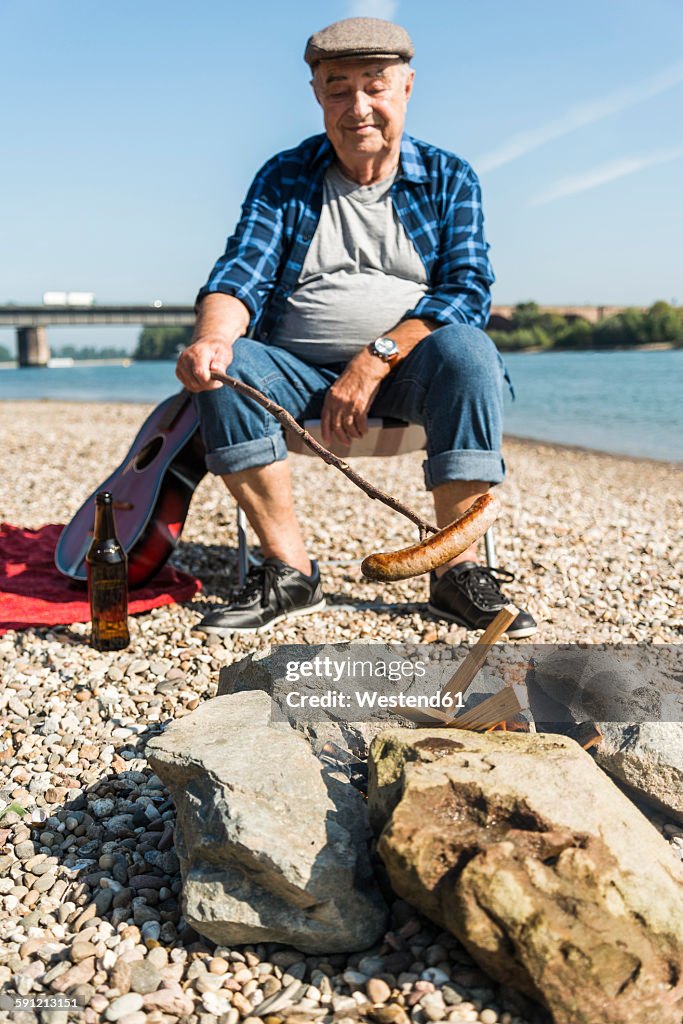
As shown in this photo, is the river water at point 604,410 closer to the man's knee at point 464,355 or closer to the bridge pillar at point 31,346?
the man's knee at point 464,355

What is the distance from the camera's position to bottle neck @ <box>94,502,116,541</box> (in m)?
3.55

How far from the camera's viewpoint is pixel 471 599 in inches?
140

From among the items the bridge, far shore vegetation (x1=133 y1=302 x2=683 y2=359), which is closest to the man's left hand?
the bridge

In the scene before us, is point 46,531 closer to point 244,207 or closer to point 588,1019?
point 244,207

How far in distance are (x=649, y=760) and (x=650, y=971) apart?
66 cm

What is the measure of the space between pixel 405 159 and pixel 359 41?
1.85ft


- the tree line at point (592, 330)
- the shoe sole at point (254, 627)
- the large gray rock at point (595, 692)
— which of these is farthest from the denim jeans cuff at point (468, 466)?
the tree line at point (592, 330)

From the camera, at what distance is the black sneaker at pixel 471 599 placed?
3520mm

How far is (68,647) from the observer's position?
11.6ft

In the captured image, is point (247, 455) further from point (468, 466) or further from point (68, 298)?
point (68, 298)

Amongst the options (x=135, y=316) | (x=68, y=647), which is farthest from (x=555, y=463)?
(x=135, y=316)

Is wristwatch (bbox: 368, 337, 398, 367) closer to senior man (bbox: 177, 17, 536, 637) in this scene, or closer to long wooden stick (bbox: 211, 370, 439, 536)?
senior man (bbox: 177, 17, 536, 637)

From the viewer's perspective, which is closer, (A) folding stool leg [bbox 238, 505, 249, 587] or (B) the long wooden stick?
(B) the long wooden stick

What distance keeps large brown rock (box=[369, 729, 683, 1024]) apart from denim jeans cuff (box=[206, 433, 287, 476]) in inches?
74.6
